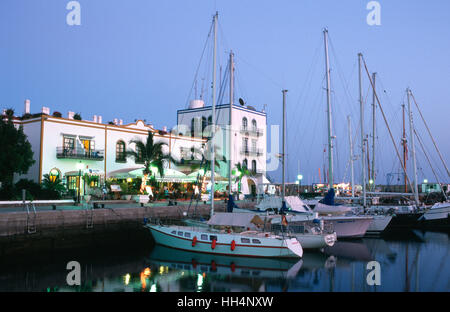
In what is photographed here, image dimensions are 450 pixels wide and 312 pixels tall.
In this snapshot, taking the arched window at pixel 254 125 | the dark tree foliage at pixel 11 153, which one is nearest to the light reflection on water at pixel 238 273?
the dark tree foliage at pixel 11 153

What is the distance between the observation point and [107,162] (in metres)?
36.8

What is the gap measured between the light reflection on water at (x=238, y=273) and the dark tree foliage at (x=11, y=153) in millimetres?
11527

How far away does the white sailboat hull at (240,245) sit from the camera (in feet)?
65.8

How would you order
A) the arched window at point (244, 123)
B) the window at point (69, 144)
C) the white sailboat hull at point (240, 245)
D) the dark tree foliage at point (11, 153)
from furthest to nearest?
the arched window at point (244, 123)
the window at point (69, 144)
the dark tree foliage at point (11, 153)
the white sailboat hull at point (240, 245)

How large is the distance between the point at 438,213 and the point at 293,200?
1513 centimetres

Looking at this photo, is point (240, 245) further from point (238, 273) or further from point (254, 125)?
point (254, 125)

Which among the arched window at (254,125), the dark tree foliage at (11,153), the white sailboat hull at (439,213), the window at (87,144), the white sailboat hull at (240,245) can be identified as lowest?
the white sailboat hull at (240,245)

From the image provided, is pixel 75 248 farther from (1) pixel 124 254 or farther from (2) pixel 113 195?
(2) pixel 113 195

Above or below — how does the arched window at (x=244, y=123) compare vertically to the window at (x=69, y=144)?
above

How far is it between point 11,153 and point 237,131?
2776 cm

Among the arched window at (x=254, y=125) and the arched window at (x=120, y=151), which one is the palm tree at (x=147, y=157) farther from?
the arched window at (x=254, y=125)

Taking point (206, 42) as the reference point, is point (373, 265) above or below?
below
